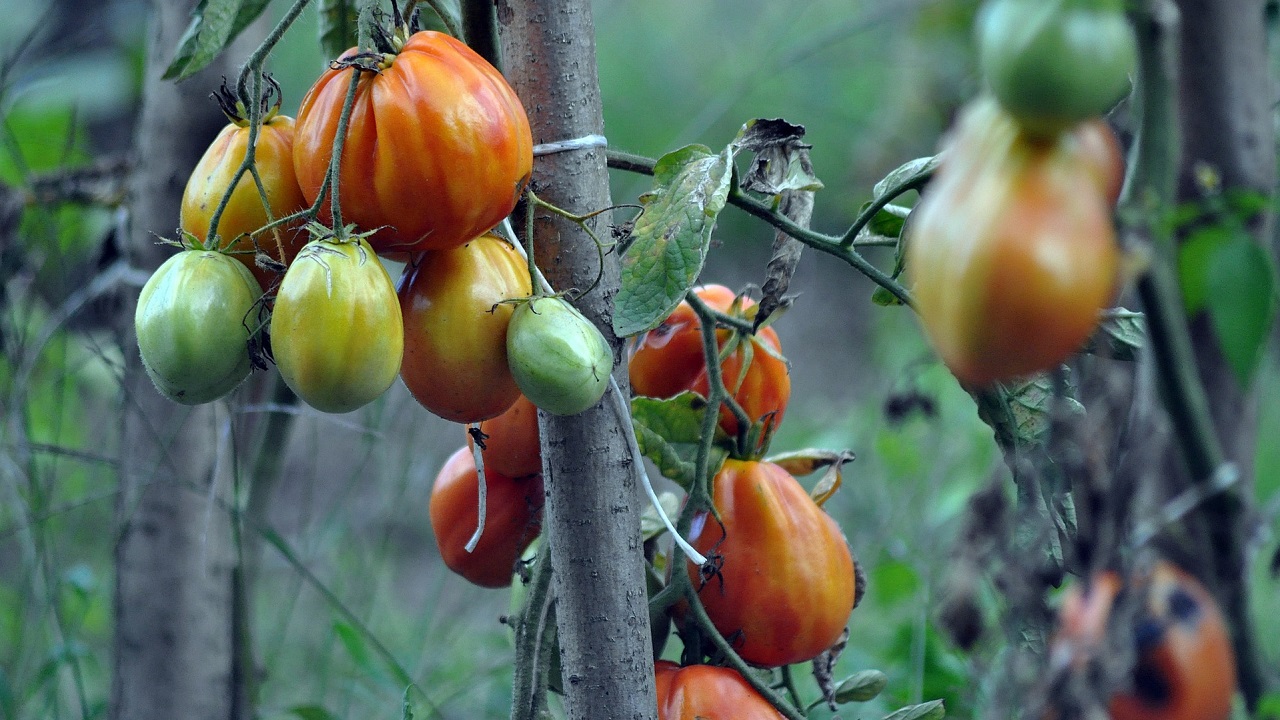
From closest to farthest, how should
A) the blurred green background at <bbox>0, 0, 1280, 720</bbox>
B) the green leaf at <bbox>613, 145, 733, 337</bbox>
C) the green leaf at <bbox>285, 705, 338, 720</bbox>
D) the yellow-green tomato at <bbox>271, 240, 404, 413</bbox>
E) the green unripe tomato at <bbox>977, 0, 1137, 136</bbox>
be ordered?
the green unripe tomato at <bbox>977, 0, 1137, 136</bbox> < the yellow-green tomato at <bbox>271, 240, 404, 413</bbox> < the green leaf at <bbox>613, 145, 733, 337</bbox> < the green leaf at <bbox>285, 705, 338, 720</bbox> < the blurred green background at <bbox>0, 0, 1280, 720</bbox>

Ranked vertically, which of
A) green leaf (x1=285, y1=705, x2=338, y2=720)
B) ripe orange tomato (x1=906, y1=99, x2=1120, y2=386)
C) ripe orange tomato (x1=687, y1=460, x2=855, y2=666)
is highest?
ripe orange tomato (x1=906, y1=99, x2=1120, y2=386)

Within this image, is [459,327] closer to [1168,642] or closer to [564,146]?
[564,146]

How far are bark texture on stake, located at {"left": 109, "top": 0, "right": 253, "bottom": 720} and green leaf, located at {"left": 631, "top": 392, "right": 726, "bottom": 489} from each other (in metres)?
0.67

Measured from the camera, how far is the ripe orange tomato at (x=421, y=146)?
2.09 ft

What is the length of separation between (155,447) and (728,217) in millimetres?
2947

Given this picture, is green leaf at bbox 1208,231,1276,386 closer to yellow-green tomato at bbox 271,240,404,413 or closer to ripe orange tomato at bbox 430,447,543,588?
yellow-green tomato at bbox 271,240,404,413

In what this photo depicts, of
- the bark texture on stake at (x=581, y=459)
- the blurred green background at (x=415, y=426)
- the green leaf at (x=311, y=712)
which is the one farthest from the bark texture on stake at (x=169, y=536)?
the bark texture on stake at (x=581, y=459)

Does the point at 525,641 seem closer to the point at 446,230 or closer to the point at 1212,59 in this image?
the point at 446,230

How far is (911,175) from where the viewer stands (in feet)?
2.46

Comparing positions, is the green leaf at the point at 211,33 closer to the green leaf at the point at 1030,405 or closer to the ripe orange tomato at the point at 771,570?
the ripe orange tomato at the point at 771,570

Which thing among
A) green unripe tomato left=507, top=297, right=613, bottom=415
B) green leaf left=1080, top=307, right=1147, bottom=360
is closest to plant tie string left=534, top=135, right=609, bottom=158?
green unripe tomato left=507, top=297, right=613, bottom=415

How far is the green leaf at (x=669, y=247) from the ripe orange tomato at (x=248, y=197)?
0.21 meters

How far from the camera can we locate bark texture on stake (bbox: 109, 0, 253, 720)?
4.35ft

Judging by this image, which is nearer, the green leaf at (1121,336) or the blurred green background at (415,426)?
the green leaf at (1121,336)
